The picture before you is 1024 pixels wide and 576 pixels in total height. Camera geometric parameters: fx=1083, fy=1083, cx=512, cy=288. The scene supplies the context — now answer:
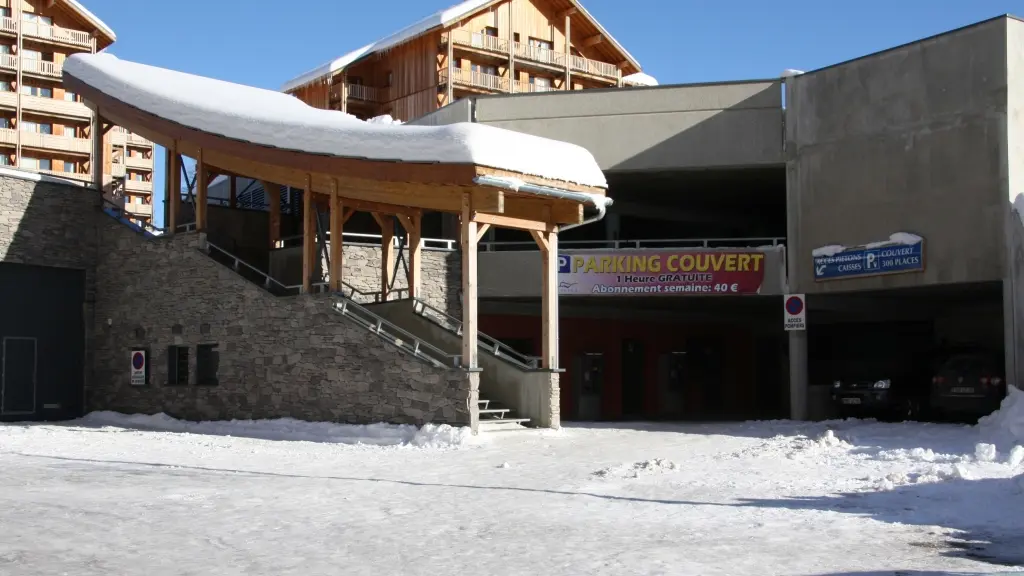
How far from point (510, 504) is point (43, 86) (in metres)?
62.5

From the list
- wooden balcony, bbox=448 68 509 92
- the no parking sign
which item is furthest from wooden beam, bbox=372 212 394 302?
wooden balcony, bbox=448 68 509 92

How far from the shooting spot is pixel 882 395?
2312cm

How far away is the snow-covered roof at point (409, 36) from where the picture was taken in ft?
188

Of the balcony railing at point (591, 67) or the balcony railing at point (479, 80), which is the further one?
the balcony railing at point (591, 67)

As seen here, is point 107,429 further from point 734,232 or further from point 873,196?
point 734,232

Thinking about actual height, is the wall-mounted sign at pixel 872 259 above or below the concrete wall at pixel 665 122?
below

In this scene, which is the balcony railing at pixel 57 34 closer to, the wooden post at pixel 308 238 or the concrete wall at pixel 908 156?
the wooden post at pixel 308 238

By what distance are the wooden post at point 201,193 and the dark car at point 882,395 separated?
567 inches

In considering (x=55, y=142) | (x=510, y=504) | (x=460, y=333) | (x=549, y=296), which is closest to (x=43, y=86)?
(x=55, y=142)

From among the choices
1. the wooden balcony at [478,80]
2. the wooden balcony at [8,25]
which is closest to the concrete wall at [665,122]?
the wooden balcony at [478,80]

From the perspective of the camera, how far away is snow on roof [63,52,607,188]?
18.4 meters

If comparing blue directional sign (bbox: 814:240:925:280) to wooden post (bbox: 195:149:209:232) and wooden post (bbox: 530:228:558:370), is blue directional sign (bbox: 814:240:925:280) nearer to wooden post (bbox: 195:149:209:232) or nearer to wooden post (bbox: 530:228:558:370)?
wooden post (bbox: 530:228:558:370)

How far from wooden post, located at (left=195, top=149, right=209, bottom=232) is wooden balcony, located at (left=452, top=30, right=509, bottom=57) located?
3612 centimetres

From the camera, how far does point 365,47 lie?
6147cm
